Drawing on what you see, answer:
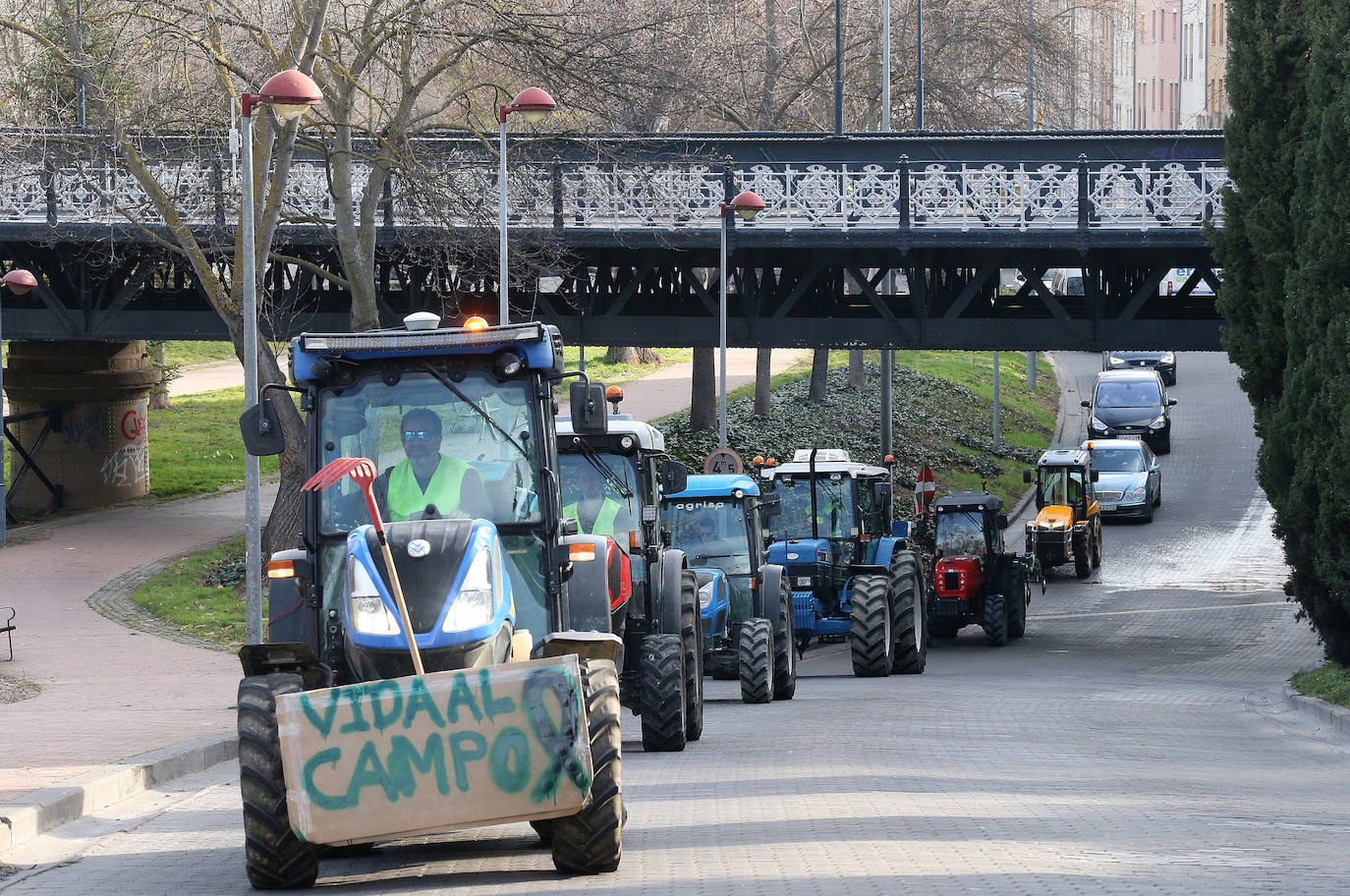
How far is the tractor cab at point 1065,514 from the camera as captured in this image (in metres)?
34.1

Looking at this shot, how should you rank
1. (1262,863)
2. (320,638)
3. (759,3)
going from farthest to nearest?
(759,3) → (320,638) → (1262,863)

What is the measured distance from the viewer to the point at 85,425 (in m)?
37.6

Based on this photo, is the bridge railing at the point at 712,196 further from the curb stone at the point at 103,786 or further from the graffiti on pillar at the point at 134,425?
the curb stone at the point at 103,786

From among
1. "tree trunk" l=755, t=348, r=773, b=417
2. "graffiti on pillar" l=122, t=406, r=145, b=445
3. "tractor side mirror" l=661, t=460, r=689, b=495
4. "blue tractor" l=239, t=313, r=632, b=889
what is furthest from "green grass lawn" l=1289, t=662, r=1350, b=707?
"graffiti on pillar" l=122, t=406, r=145, b=445

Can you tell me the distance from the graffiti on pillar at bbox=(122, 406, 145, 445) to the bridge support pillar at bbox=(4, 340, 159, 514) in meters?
0.03

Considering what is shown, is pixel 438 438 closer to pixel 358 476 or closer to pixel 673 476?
pixel 358 476

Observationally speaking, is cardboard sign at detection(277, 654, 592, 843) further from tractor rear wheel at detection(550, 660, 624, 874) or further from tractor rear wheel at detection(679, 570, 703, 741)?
tractor rear wheel at detection(679, 570, 703, 741)

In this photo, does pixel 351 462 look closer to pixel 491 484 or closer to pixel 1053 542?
pixel 491 484

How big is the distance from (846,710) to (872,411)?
3260 cm

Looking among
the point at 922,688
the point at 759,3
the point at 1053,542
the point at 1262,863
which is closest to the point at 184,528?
the point at 1053,542

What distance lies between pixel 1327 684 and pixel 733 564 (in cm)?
651

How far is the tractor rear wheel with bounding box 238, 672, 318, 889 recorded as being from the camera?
324 inches

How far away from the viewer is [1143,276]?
31.7m

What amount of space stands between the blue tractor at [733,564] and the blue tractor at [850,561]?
2.00 m
